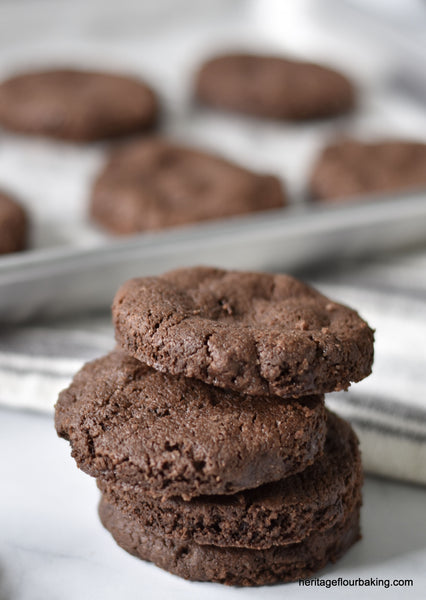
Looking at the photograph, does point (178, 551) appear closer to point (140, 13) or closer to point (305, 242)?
point (305, 242)

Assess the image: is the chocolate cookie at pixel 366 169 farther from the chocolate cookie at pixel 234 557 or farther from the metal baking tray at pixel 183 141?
the chocolate cookie at pixel 234 557

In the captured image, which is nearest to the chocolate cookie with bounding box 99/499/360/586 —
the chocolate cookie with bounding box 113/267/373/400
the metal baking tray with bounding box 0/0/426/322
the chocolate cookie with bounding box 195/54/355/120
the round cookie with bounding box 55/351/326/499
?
the round cookie with bounding box 55/351/326/499

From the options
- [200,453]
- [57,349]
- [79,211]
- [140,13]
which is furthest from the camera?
[140,13]

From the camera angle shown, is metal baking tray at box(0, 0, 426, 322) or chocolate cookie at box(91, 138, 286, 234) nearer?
metal baking tray at box(0, 0, 426, 322)

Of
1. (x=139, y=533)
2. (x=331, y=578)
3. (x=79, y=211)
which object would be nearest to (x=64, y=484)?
(x=139, y=533)

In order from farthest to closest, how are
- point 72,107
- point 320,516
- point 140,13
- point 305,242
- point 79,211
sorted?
point 140,13 → point 72,107 → point 79,211 → point 305,242 → point 320,516

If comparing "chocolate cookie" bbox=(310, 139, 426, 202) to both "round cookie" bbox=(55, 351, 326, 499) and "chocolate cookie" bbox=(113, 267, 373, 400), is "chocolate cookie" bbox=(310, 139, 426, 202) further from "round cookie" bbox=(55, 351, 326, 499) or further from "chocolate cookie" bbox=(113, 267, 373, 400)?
"round cookie" bbox=(55, 351, 326, 499)

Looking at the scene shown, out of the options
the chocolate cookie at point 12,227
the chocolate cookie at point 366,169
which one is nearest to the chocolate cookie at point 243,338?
the chocolate cookie at point 12,227
